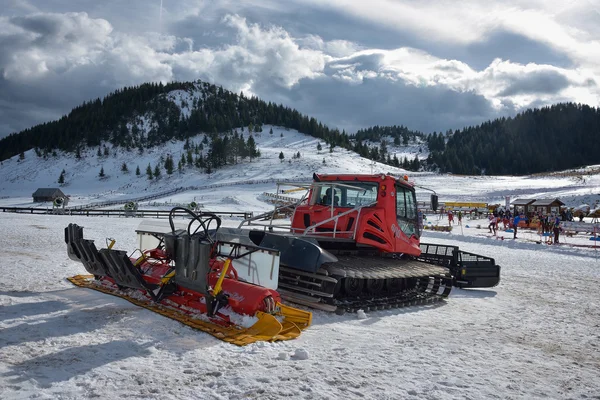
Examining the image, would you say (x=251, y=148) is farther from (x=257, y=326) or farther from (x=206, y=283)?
(x=257, y=326)

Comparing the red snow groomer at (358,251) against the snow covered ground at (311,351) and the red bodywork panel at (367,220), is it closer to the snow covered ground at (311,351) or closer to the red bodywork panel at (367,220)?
the red bodywork panel at (367,220)

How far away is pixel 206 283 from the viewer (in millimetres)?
6430

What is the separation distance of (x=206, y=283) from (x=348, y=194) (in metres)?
4.45

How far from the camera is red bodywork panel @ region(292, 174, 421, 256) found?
9234 millimetres

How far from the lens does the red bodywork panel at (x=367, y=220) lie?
9234 millimetres

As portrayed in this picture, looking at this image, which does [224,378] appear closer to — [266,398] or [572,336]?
[266,398]

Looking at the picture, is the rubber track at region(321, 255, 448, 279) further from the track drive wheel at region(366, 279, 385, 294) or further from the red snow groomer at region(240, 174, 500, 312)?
the track drive wheel at region(366, 279, 385, 294)

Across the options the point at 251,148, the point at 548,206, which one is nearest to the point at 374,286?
the point at 548,206

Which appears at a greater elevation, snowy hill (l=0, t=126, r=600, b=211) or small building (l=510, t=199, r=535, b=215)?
snowy hill (l=0, t=126, r=600, b=211)

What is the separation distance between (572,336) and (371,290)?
341 centimetres

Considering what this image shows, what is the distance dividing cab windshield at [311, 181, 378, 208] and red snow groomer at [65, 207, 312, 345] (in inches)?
110

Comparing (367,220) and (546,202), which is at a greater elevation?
(546,202)

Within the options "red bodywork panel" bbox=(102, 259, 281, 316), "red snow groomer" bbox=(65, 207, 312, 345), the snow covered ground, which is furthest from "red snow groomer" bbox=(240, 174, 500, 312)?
"red bodywork panel" bbox=(102, 259, 281, 316)

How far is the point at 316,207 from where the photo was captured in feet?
33.0
